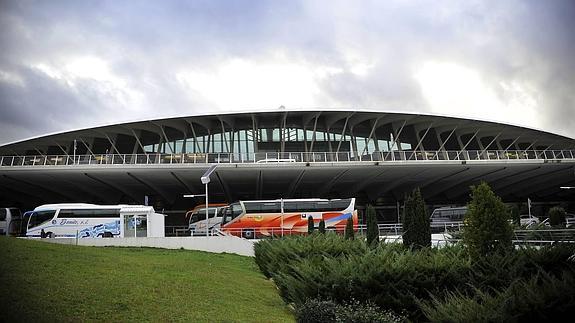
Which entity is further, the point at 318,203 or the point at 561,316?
the point at 318,203

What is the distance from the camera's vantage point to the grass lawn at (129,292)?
23.4ft

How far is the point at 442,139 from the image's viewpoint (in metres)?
53.0

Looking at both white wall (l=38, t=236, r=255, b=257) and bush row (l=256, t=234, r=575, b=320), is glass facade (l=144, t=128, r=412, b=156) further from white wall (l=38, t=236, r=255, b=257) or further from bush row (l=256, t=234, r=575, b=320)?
bush row (l=256, t=234, r=575, b=320)

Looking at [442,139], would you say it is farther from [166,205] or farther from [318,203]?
[166,205]

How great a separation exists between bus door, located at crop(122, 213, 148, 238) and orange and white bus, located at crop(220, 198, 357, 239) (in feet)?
25.3

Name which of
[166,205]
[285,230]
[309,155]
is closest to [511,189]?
[309,155]

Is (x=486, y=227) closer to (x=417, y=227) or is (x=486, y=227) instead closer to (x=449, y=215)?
(x=417, y=227)

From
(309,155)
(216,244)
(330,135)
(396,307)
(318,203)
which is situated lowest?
(396,307)

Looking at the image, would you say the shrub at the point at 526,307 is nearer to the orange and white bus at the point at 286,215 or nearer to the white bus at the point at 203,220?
the orange and white bus at the point at 286,215

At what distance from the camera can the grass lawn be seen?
714 cm

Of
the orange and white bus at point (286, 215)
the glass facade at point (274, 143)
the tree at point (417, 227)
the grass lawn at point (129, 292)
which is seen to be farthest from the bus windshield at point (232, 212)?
the grass lawn at point (129, 292)

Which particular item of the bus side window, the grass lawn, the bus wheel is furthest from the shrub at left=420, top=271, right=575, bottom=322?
the bus side window

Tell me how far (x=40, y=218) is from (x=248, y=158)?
16.7 meters

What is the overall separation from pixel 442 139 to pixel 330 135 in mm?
12696
